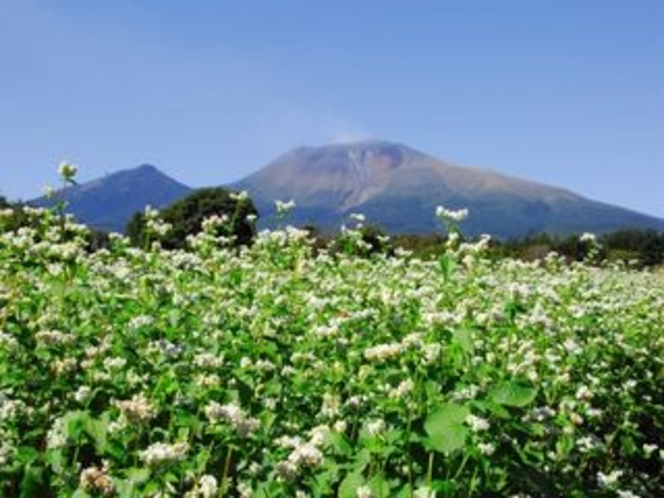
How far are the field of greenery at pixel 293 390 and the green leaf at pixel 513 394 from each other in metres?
0.01

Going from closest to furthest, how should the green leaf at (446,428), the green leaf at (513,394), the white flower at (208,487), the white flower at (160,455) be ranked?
the white flower at (160,455), the white flower at (208,487), the green leaf at (446,428), the green leaf at (513,394)

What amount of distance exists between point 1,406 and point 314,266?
840cm

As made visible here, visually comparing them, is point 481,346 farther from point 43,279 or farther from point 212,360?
point 43,279

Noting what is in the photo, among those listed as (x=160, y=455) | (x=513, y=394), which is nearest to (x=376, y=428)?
(x=513, y=394)

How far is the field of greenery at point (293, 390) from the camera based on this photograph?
4648mm

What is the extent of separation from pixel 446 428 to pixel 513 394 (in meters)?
0.55

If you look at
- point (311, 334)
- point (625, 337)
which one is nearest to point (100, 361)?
point (311, 334)

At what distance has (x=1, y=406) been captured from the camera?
5098 millimetres

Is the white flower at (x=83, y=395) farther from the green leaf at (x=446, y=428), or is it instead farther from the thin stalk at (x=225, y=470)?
the green leaf at (x=446, y=428)

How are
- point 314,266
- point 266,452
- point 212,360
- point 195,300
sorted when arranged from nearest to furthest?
point 266,452 → point 212,360 → point 195,300 → point 314,266

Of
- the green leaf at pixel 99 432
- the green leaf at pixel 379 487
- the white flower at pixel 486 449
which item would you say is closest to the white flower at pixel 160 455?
the green leaf at pixel 99 432

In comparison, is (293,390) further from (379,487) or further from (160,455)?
(160,455)

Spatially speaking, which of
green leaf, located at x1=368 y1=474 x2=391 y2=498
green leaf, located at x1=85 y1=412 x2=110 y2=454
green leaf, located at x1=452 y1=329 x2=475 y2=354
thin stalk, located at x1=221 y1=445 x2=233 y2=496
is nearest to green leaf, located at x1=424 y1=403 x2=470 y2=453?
green leaf, located at x1=368 y1=474 x2=391 y2=498

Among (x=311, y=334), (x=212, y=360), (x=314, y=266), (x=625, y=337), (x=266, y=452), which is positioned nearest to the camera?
(x=266, y=452)
